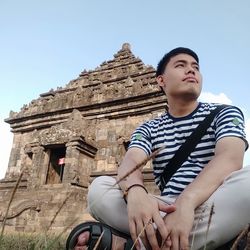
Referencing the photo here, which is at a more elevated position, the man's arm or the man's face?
the man's face

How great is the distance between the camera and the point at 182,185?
2.37m

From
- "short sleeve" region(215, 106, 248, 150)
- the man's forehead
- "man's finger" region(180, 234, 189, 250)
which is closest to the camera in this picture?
"man's finger" region(180, 234, 189, 250)

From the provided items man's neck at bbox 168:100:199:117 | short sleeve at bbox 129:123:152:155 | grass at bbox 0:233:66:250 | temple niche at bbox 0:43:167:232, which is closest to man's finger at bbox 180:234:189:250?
grass at bbox 0:233:66:250

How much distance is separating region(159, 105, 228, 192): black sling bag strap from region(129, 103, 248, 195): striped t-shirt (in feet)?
0.10

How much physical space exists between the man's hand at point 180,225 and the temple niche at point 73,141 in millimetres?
8587

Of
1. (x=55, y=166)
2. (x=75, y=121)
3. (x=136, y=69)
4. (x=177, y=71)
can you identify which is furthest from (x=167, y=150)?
(x=136, y=69)

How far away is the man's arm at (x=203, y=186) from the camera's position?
171 cm

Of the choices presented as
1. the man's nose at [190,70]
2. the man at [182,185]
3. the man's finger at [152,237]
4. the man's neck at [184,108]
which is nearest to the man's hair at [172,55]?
the man at [182,185]

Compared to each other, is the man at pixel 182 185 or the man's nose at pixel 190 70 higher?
the man's nose at pixel 190 70

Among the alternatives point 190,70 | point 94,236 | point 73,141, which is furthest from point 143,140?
point 73,141

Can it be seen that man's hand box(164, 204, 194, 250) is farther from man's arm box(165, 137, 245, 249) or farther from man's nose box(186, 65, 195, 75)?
man's nose box(186, 65, 195, 75)

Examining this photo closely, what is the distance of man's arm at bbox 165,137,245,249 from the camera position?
1710 millimetres

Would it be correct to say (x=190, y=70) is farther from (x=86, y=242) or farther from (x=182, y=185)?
(x=86, y=242)

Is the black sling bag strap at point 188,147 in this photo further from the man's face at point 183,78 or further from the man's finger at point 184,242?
the man's finger at point 184,242
